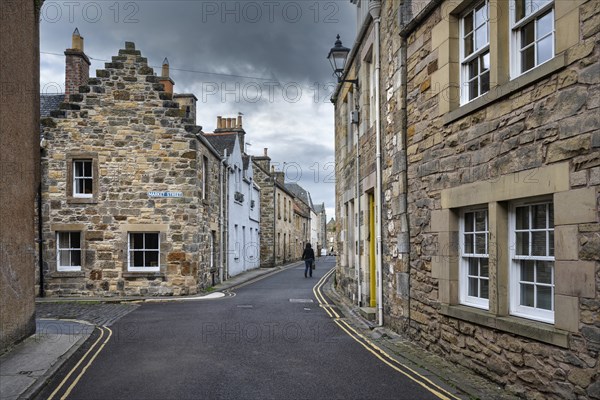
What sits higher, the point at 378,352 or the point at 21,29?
the point at 21,29

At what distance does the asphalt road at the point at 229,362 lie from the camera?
6578 millimetres

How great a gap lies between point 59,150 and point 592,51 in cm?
1664

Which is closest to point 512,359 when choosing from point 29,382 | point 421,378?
point 421,378

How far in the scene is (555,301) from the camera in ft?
18.3

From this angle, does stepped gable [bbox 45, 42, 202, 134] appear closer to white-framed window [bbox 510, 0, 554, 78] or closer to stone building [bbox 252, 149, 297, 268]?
white-framed window [bbox 510, 0, 554, 78]

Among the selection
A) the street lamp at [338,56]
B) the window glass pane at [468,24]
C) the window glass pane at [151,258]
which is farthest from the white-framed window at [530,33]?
the window glass pane at [151,258]

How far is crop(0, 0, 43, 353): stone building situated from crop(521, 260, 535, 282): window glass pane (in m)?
7.63

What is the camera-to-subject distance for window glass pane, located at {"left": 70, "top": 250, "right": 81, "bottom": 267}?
18047 millimetres

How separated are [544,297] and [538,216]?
0.91 metres

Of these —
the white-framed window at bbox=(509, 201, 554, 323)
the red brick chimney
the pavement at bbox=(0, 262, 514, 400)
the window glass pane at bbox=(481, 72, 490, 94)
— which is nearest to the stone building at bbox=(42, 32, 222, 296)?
the red brick chimney

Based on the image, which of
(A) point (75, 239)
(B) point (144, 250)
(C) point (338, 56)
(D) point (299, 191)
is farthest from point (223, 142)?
(D) point (299, 191)

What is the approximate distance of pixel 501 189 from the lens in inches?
255

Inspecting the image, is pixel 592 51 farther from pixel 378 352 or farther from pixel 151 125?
pixel 151 125

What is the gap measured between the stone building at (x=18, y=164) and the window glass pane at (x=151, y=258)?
785cm
